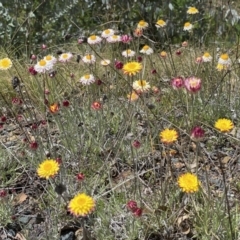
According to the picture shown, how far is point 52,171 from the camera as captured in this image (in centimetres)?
190

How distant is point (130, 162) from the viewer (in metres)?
2.53

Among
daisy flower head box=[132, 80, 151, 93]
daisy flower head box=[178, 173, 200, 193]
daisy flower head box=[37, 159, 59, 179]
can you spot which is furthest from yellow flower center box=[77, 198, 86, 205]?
daisy flower head box=[132, 80, 151, 93]

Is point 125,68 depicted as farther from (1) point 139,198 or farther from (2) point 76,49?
(2) point 76,49

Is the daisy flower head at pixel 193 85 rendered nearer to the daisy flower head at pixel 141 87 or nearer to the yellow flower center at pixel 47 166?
the daisy flower head at pixel 141 87

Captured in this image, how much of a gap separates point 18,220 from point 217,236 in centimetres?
85

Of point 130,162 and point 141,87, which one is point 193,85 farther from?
point 130,162

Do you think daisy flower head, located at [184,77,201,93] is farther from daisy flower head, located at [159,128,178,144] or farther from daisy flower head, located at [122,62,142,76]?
daisy flower head, located at [122,62,142,76]

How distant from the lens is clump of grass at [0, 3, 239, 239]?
198cm

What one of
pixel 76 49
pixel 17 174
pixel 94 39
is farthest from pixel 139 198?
pixel 76 49

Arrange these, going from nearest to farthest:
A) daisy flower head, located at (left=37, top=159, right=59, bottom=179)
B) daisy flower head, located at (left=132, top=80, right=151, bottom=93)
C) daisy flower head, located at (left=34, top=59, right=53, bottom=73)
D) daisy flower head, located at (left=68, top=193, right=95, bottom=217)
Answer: daisy flower head, located at (left=68, top=193, right=95, bottom=217), daisy flower head, located at (left=37, top=159, right=59, bottom=179), daisy flower head, located at (left=132, top=80, right=151, bottom=93), daisy flower head, located at (left=34, top=59, right=53, bottom=73)

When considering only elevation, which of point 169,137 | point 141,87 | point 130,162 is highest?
point 169,137

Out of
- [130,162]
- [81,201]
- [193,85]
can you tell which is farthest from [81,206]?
[130,162]

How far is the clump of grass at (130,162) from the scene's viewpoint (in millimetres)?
1980

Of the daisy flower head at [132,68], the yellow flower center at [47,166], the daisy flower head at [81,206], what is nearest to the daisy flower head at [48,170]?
the yellow flower center at [47,166]
